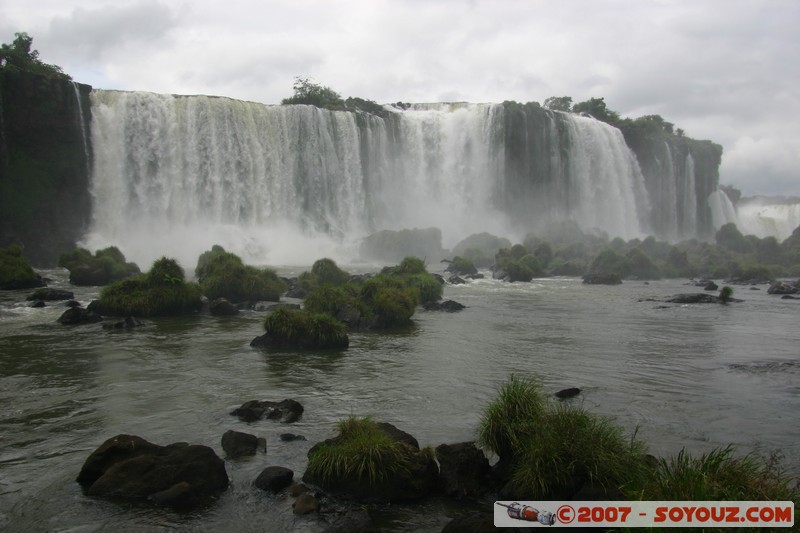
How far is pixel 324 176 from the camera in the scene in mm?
53531

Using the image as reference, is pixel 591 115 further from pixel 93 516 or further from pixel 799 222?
pixel 93 516

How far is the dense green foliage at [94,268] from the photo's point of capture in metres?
27.2

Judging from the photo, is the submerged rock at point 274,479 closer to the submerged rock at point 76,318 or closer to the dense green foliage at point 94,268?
the submerged rock at point 76,318

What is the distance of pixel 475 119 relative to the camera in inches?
2442

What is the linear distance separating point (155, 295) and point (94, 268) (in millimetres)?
10178

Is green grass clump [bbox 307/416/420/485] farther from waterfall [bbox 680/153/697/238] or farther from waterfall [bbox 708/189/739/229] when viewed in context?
waterfall [bbox 708/189/739/229]

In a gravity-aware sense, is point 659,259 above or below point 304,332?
above

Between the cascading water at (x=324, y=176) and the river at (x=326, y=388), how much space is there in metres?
25.5

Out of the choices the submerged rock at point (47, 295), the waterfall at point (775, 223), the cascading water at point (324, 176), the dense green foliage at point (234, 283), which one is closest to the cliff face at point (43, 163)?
the cascading water at point (324, 176)

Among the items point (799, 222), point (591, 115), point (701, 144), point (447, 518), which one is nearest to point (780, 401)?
point (447, 518)

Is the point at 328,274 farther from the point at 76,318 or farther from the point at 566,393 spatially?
the point at 566,393

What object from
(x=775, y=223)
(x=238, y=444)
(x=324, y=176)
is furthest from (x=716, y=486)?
(x=775, y=223)

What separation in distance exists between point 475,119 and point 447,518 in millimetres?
59105

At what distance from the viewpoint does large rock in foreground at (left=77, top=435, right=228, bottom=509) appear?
247 inches
